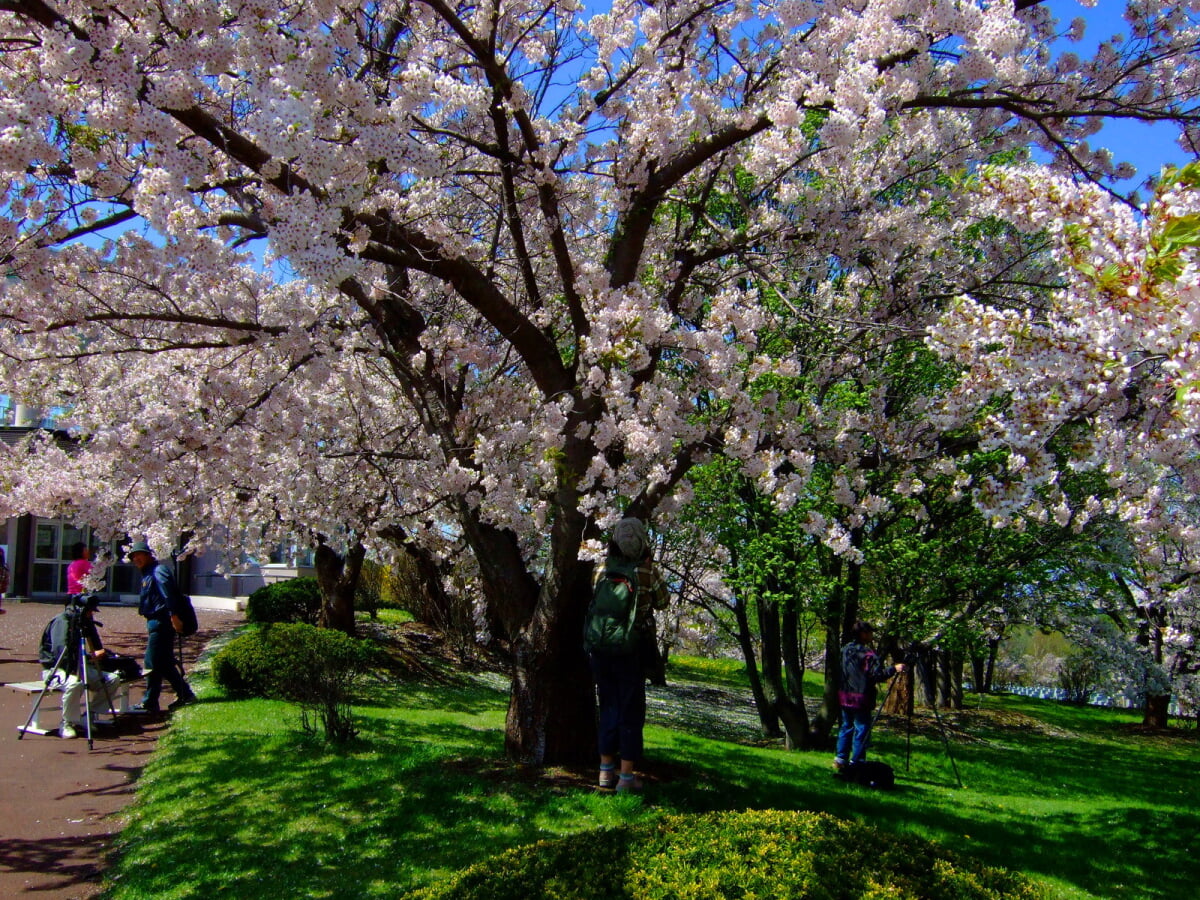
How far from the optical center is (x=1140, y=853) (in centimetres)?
592

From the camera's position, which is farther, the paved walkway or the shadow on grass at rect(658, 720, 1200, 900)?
the shadow on grass at rect(658, 720, 1200, 900)

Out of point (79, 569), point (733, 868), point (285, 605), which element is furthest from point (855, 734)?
point (285, 605)

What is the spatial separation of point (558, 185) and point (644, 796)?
4005 mm

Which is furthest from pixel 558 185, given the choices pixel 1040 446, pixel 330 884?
pixel 330 884

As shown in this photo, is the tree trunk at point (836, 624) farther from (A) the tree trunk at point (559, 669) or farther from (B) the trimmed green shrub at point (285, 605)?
(B) the trimmed green shrub at point (285, 605)

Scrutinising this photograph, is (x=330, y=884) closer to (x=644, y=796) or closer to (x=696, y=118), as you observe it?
(x=644, y=796)

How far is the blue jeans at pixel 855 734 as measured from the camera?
25.4 ft

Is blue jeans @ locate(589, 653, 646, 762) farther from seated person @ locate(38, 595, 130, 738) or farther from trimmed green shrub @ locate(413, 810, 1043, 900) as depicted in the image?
seated person @ locate(38, 595, 130, 738)

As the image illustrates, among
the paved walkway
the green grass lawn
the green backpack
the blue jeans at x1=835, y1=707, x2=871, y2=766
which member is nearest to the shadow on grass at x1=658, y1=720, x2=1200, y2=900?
the green grass lawn

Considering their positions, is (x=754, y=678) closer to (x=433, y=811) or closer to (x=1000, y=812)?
(x=1000, y=812)

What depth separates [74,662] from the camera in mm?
8023

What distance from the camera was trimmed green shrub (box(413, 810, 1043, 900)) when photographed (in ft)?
9.87

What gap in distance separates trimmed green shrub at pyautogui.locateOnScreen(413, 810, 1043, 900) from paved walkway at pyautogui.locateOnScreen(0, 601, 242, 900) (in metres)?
2.67

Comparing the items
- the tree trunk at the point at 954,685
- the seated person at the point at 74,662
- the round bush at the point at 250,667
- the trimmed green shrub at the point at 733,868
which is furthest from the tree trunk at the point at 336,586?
the tree trunk at the point at 954,685
